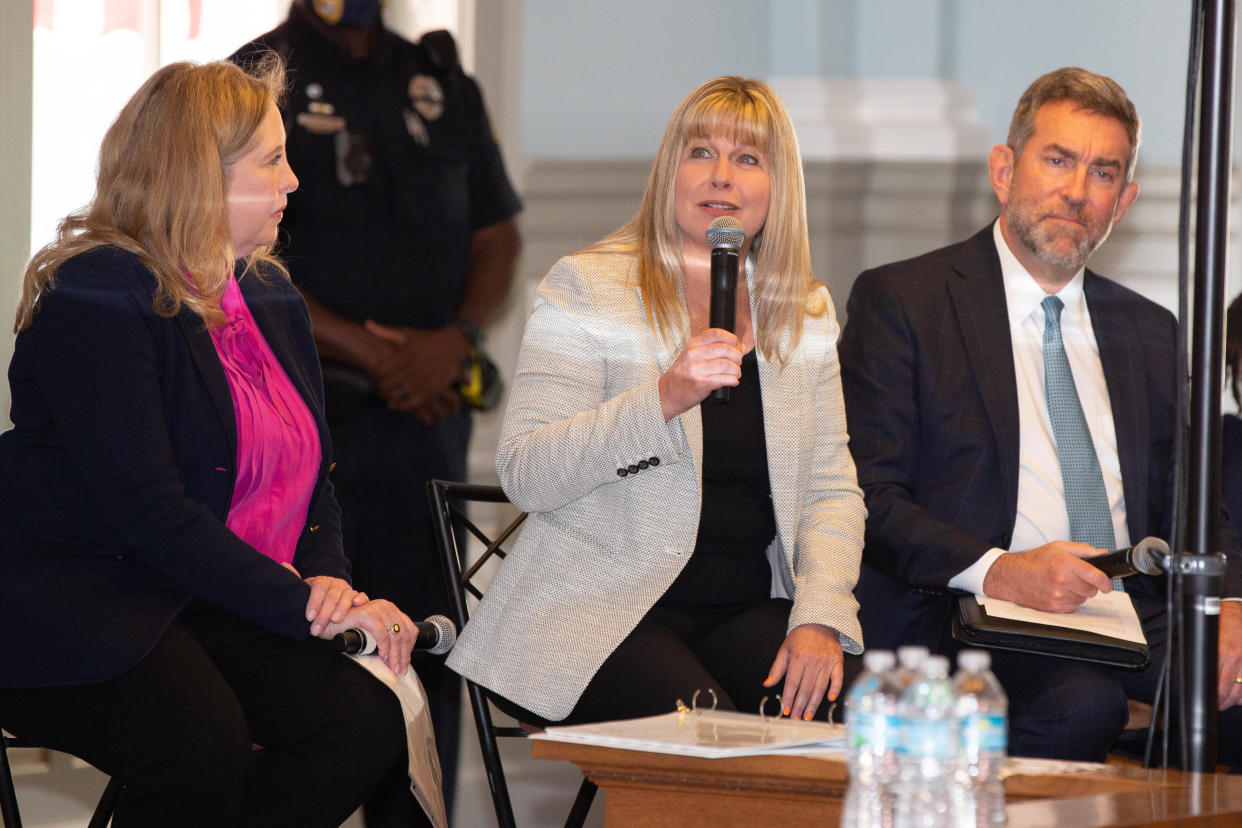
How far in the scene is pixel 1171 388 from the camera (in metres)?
2.41

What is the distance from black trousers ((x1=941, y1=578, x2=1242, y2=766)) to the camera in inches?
79.1

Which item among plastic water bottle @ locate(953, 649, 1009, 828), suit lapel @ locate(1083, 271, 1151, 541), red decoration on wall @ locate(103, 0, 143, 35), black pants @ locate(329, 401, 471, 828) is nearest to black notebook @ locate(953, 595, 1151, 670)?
suit lapel @ locate(1083, 271, 1151, 541)

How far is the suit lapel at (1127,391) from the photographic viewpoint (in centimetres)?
232

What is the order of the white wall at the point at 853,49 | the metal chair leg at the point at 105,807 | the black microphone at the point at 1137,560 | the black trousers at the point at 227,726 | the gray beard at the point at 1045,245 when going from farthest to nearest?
1. the white wall at the point at 853,49
2. the gray beard at the point at 1045,245
3. the metal chair leg at the point at 105,807
4. the black trousers at the point at 227,726
5. the black microphone at the point at 1137,560

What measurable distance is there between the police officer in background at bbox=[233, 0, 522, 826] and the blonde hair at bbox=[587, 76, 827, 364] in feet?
1.82

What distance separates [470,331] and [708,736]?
143cm

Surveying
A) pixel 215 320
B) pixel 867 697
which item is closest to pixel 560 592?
pixel 215 320

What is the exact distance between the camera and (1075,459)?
91.0 inches

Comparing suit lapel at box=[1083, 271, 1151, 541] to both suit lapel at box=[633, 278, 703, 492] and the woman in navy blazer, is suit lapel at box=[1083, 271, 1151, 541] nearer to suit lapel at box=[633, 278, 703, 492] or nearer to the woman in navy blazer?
suit lapel at box=[633, 278, 703, 492]

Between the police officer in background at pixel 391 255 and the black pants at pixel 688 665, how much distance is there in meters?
0.66

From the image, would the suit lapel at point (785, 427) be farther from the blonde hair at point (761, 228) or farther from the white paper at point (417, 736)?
the white paper at point (417, 736)

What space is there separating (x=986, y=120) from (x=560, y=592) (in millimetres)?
1765

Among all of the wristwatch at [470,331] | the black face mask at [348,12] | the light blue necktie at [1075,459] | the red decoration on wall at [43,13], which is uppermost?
the black face mask at [348,12]

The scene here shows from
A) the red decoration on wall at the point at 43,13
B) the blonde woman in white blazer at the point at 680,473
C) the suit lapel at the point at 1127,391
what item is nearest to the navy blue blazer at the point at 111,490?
the blonde woman in white blazer at the point at 680,473
